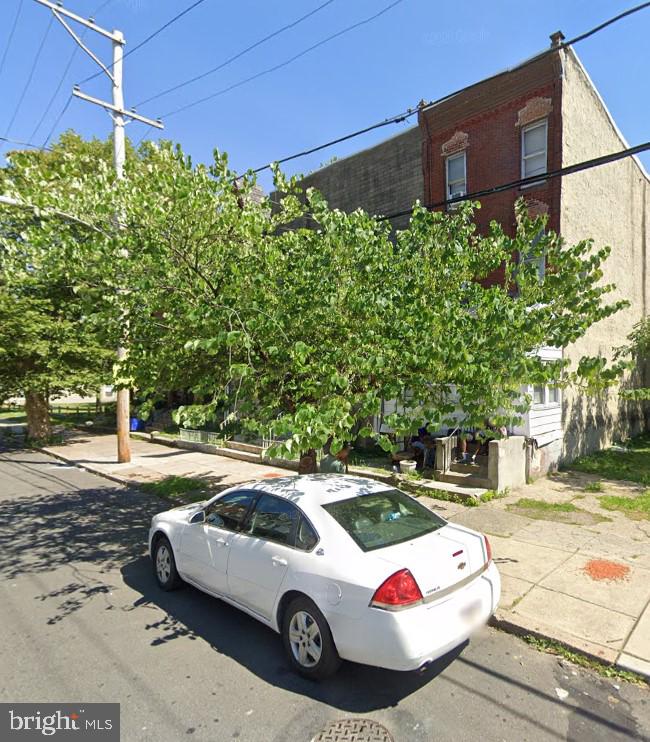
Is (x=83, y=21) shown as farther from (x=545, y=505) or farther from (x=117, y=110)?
(x=545, y=505)

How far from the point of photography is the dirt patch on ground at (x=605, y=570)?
18.5ft

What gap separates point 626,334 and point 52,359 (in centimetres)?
1960

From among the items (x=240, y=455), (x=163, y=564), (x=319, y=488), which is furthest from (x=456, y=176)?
(x=163, y=564)

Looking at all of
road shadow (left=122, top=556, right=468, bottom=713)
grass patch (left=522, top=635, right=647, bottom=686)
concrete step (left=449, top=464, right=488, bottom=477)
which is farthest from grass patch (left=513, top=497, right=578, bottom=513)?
road shadow (left=122, top=556, right=468, bottom=713)

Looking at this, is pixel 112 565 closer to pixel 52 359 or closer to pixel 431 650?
pixel 431 650

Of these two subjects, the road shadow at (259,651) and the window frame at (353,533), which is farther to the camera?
the window frame at (353,533)

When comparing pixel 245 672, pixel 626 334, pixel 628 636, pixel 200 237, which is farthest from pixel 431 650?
pixel 626 334

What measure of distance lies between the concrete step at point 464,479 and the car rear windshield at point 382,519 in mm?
5374

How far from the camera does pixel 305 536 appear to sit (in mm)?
4094

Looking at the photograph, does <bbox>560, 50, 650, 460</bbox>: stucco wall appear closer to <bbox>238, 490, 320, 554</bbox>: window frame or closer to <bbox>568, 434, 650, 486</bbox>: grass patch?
<bbox>568, 434, 650, 486</bbox>: grass patch

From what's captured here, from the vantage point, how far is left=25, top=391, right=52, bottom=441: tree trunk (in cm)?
1838

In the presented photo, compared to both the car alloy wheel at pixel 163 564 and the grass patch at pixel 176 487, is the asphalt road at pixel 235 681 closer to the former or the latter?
the car alloy wheel at pixel 163 564

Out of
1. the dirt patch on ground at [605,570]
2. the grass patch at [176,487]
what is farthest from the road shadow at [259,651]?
the grass patch at [176,487]

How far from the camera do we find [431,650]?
3.43 metres
